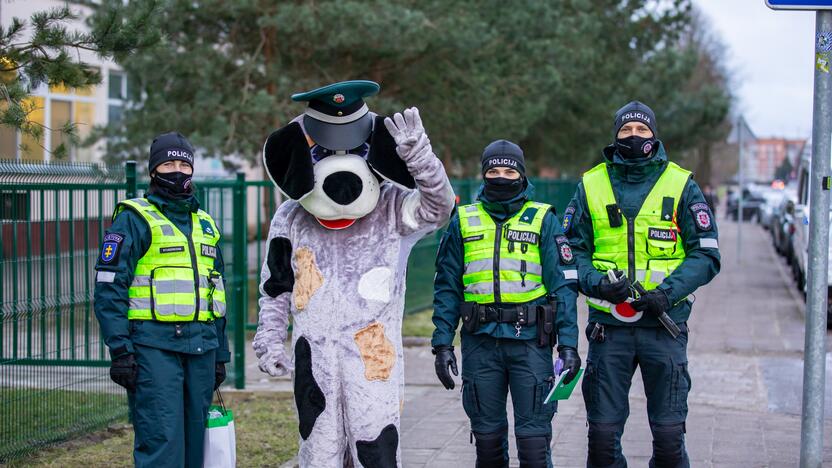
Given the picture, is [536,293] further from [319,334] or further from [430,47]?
[430,47]

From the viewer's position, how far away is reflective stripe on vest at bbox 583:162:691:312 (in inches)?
209

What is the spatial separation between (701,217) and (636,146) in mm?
463

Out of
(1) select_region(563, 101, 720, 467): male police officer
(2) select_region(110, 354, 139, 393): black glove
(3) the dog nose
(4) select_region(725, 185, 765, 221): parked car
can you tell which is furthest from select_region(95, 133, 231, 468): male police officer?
(4) select_region(725, 185, 765, 221): parked car

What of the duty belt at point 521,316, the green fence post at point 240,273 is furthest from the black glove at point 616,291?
the green fence post at point 240,273

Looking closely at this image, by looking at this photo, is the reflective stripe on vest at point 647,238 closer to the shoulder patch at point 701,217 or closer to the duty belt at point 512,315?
the shoulder patch at point 701,217

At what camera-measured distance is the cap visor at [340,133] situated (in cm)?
483

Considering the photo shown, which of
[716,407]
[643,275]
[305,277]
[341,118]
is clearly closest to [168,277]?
[305,277]

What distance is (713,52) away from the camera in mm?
61844

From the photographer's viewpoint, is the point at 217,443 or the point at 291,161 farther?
the point at 217,443

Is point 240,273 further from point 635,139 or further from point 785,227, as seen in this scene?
point 785,227

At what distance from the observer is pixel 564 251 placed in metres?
5.20

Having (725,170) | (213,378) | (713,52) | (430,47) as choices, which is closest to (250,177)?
(430,47)

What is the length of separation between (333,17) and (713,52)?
51.6m

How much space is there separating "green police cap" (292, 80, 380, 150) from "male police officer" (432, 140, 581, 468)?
738 millimetres
